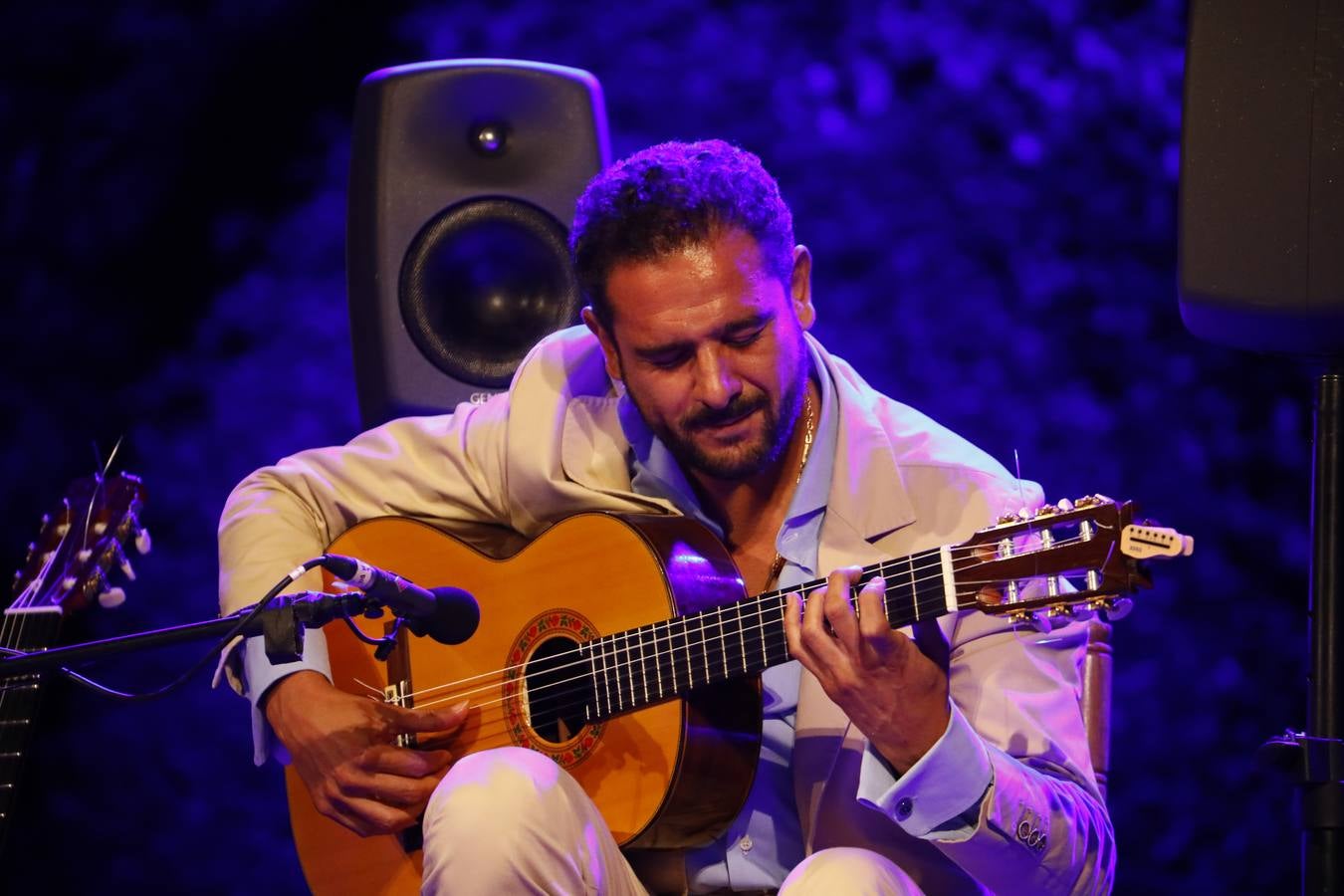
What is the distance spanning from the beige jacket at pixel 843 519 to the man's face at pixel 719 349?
0.12 metres

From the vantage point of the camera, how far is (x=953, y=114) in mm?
3031

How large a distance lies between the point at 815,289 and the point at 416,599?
5.65 ft

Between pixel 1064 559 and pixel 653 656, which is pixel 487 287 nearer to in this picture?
pixel 653 656

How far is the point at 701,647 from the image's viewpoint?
1855 mm

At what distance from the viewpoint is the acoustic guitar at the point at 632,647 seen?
A: 5.35 ft

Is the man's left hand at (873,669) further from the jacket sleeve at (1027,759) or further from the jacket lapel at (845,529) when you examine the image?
the jacket lapel at (845,529)

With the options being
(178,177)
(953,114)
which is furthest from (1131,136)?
(178,177)

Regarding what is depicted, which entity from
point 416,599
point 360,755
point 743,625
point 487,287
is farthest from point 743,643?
point 487,287

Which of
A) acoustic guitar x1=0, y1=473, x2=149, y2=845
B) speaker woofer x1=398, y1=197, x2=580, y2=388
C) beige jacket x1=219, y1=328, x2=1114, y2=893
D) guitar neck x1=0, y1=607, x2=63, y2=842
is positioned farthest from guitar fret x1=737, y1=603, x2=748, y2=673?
guitar neck x1=0, y1=607, x2=63, y2=842

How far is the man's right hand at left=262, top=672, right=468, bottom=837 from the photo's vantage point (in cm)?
196

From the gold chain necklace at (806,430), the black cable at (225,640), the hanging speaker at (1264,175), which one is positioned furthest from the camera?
the gold chain necklace at (806,430)

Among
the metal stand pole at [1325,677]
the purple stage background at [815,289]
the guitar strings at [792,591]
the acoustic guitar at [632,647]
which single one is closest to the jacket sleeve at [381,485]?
the acoustic guitar at [632,647]

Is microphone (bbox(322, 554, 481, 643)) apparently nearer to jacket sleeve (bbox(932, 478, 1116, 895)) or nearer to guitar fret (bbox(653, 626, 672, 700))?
guitar fret (bbox(653, 626, 672, 700))

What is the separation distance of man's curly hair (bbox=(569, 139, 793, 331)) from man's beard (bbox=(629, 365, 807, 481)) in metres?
0.19
